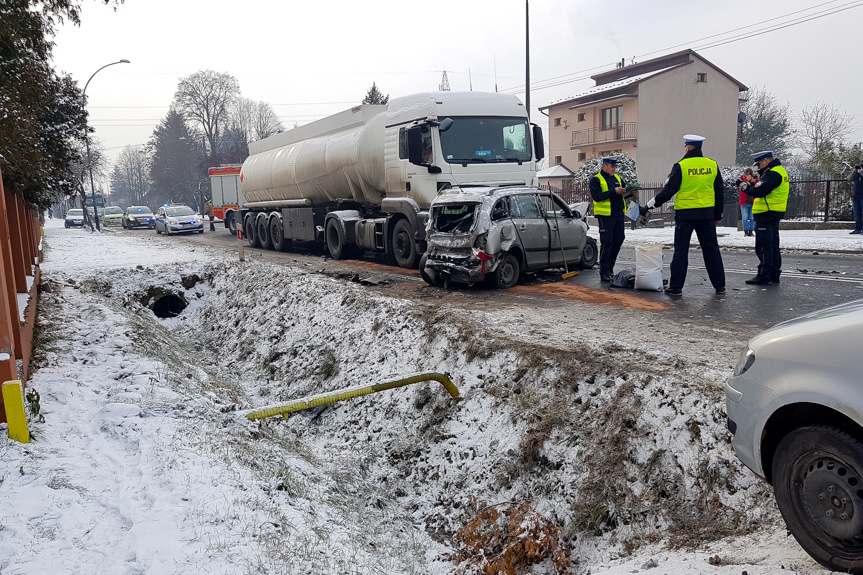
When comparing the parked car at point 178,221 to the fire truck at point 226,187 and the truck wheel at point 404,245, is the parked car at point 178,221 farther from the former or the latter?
the truck wheel at point 404,245

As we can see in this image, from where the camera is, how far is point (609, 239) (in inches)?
405

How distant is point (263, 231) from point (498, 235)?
47.6 feet

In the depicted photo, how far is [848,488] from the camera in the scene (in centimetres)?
263

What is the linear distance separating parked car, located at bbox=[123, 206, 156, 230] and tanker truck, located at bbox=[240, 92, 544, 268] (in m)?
26.6

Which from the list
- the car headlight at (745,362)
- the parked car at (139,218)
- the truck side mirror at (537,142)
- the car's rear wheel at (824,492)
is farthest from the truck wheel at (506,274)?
the parked car at (139,218)

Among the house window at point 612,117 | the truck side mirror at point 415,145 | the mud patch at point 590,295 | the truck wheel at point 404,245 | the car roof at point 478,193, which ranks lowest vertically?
the mud patch at point 590,295

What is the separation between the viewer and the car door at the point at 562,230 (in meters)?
10.8

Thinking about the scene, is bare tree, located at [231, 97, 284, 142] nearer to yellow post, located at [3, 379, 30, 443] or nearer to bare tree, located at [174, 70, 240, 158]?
bare tree, located at [174, 70, 240, 158]

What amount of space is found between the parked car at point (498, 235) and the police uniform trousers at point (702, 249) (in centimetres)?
237

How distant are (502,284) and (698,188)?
329cm

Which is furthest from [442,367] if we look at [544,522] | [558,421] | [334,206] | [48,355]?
[334,206]

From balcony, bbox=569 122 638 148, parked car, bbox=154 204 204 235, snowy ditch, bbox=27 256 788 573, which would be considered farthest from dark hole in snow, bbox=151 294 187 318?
balcony, bbox=569 122 638 148

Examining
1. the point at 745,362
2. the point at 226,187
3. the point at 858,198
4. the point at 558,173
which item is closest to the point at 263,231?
the point at 226,187

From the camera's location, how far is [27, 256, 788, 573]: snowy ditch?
13.5 feet
